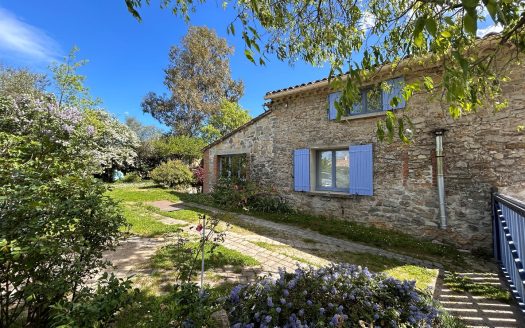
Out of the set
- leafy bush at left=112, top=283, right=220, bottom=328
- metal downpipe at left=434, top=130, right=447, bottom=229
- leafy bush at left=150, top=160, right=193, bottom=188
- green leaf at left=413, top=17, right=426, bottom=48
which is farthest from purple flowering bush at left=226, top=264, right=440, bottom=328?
leafy bush at left=150, top=160, right=193, bottom=188

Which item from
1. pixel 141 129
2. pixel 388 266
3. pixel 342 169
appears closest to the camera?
pixel 388 266

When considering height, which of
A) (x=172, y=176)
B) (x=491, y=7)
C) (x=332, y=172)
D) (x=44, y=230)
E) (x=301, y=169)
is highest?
(x=491, y=7)

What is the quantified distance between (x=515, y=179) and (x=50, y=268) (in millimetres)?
7369

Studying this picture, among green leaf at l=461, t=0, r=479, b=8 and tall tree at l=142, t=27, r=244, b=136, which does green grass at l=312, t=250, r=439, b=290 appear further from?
tall tree at l=142, t=27, r=244, b=136

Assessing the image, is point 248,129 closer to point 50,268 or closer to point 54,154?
point 54,154

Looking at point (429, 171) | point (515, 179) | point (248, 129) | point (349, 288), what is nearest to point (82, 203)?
point (349, 288)

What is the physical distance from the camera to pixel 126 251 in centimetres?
436

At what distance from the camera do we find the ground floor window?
10.2 meters

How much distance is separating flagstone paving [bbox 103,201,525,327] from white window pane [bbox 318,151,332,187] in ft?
7.12

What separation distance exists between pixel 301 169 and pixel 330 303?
6364 millimetres

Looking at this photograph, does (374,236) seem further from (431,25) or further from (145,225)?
(431,25)

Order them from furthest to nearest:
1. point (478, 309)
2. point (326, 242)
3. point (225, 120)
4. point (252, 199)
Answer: point (225, 120) < point (252, 199) < point (326, 242) < point (478, 309)

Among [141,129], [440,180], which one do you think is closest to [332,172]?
[440,180]

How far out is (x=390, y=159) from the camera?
21.1 ft
